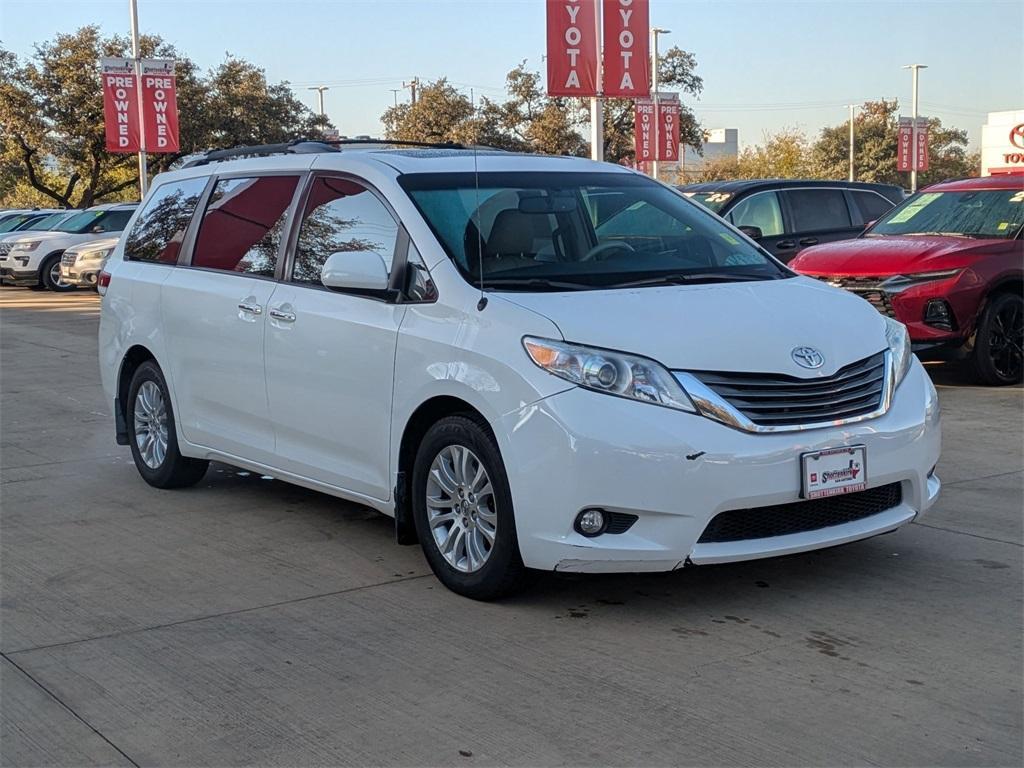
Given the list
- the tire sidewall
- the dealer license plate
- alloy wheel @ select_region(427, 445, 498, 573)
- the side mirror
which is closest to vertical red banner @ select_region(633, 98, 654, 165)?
the tire sidewall

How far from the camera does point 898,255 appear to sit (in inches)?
410

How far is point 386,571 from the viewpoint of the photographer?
560 cm

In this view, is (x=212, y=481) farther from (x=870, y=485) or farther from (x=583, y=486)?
(x=870, y=485)

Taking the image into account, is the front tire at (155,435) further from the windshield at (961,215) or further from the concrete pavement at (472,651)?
the windshield at (961,215)

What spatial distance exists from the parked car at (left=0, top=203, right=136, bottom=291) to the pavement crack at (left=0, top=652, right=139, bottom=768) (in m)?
23.4

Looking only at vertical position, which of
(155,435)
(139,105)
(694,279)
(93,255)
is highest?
(139,105)

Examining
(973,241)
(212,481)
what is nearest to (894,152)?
(973,241)

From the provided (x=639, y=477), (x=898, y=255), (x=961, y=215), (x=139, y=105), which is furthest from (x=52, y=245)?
(x=639, y=477)

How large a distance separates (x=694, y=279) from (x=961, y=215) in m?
6.61

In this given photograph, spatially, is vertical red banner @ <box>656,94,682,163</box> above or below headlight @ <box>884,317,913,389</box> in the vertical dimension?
above

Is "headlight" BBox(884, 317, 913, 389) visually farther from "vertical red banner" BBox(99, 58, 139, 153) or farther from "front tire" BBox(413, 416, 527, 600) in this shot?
"vertical red banner" BBox(99, 58, 139, 153)

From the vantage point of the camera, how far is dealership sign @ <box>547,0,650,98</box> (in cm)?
1491

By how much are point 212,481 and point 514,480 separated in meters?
3.40

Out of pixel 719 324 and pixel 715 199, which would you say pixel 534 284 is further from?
pixel 715 199
